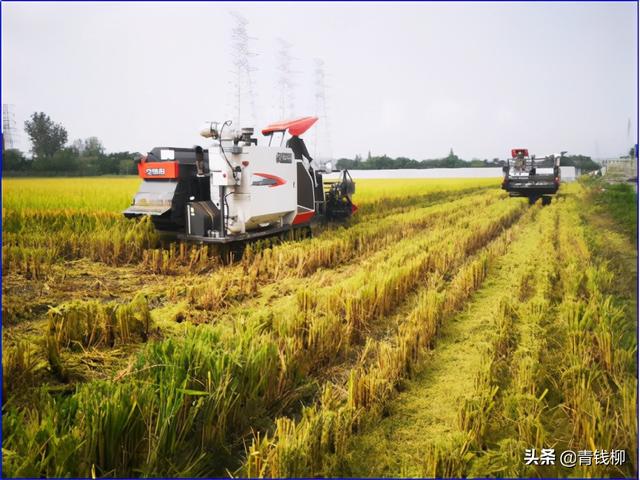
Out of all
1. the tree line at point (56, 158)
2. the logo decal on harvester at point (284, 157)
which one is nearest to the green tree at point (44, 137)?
the tree line at point (56, 158)

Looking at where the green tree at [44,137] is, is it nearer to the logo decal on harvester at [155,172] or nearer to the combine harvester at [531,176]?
the logo decal on harvester at [155,172]

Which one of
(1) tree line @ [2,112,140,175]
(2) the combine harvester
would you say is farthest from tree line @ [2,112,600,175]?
(2) the combine harvester

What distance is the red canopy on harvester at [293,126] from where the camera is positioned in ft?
Result: 29.6

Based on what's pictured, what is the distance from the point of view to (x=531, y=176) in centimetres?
1542

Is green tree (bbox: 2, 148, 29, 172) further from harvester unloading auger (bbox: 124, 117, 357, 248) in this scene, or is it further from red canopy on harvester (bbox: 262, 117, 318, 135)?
red canopy on harvester (bbox: 262, 117, 318, 135)

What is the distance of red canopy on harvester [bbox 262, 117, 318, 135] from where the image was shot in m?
9.01

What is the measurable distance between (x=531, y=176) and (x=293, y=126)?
9.85m

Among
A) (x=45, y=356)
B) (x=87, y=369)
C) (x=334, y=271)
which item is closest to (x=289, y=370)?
(x=87, y=369)

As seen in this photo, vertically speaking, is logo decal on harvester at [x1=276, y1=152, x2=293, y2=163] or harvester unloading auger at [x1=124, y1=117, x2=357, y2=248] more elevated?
logo decal on harvester at [x1=276, y1=152, x2=293, y2=163]

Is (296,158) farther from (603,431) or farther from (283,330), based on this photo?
(603,431)

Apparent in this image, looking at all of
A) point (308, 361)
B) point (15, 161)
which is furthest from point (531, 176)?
point (15, 161)

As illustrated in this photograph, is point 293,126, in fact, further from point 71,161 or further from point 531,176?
point 531,176

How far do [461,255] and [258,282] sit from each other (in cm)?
373

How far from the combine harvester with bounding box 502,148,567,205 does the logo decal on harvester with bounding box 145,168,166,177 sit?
32.5ft
